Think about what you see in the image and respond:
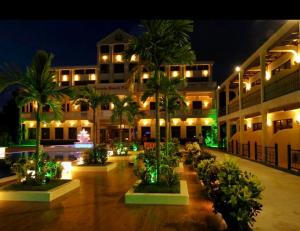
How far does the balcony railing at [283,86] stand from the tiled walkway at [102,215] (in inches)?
311

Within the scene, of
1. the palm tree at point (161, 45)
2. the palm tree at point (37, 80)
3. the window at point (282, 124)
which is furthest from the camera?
the window at point (282, 124)

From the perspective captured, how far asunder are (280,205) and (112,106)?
42727 mm

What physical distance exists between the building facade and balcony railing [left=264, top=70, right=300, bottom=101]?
73.5 ft

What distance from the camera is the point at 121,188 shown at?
37.8 ft

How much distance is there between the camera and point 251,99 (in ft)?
76.6

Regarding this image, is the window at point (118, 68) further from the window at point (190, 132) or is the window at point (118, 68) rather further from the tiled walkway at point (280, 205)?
the tiled walkway at point (280, 205)

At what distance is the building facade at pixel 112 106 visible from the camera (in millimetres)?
46969

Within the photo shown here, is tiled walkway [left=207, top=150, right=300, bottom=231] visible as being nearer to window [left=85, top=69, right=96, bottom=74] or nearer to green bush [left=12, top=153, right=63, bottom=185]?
green bush [left=12, top=153, right=63, bottom=185]

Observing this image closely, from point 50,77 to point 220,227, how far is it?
22.3 ft

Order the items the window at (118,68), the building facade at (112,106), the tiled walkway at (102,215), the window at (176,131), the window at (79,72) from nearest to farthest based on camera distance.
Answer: the tiled walkway at (102,215), the building facade at (112,106), the window at (176,131), the window at (118,68), the window at (79,72)

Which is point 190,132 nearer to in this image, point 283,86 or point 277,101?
point 277,101

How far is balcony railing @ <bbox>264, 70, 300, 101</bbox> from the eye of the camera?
15117mm

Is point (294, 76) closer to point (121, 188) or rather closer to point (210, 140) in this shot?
point (121, 188)

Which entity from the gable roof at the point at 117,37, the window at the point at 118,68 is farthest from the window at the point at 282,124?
the gable roof at the point at 117,37
